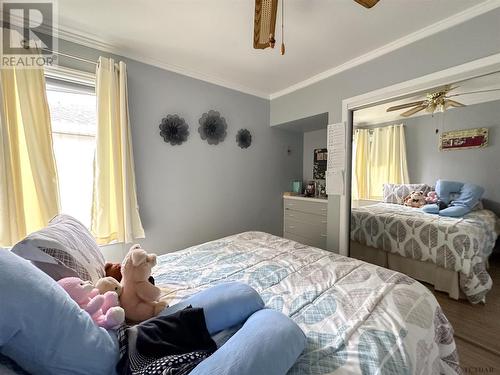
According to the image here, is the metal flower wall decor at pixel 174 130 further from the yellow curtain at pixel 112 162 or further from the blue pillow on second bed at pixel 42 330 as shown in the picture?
the blue pillow on second bed at pixel 42 330

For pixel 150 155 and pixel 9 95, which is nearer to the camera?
pixel 9 95

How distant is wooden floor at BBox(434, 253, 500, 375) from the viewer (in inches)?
54.3

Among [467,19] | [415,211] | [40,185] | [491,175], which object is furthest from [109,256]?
[467,19]

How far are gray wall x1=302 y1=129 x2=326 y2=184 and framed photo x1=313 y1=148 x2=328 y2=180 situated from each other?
9 cm

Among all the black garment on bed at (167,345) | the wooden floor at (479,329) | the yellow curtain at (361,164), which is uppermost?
the yellow curtain at (361,164)

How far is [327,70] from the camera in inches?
93.6

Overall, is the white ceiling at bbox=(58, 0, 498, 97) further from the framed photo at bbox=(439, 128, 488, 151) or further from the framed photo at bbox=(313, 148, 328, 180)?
the framed photo at bbox=(313, 148, 328, 180)

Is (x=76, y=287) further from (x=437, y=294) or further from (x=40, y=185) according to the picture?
(x=437, y=294)

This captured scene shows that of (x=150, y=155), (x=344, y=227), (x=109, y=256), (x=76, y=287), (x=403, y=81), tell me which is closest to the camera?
(x=76, y=287)

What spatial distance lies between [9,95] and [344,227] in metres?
3.17

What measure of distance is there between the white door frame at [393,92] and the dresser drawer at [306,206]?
1.15ft

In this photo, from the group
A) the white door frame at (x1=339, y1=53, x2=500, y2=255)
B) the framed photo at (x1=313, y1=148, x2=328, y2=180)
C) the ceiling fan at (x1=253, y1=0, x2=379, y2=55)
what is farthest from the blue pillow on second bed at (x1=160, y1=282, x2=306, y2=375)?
the framed photo at (x1=313, y1=148, x2=328, y2=180)

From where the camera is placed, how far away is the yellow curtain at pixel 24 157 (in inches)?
59.0

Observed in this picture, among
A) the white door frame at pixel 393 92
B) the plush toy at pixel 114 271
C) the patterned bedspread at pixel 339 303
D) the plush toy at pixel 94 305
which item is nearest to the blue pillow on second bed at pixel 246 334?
the patterned bedspread at pixel 339 303
